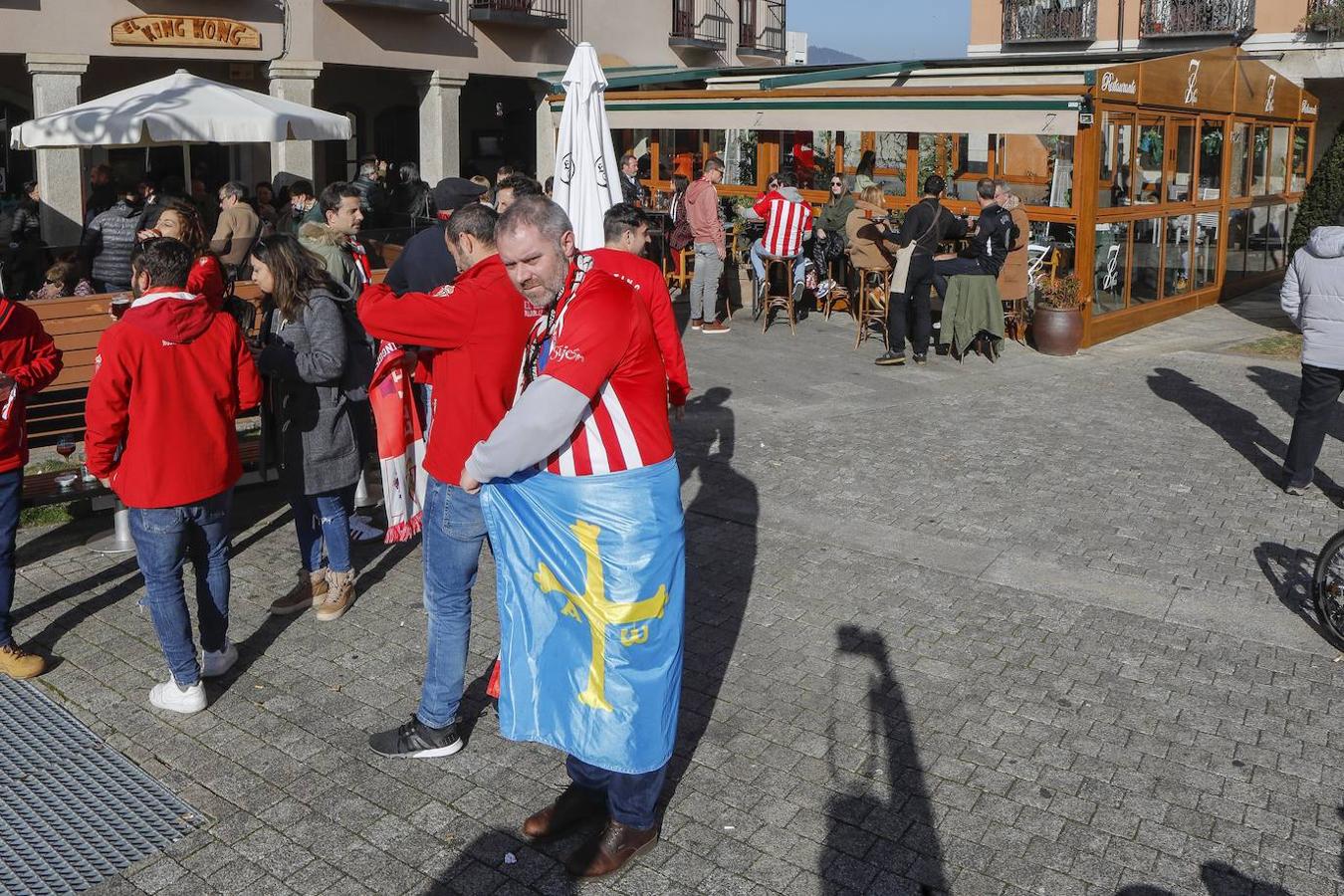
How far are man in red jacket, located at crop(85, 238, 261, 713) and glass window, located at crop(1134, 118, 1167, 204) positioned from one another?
432 inches

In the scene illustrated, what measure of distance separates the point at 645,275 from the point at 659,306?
0.25 meters

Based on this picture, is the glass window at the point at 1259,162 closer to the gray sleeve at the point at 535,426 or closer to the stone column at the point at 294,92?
the stone column at the point at 294,92

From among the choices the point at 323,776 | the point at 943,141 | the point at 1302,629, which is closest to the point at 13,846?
the point at 323,776

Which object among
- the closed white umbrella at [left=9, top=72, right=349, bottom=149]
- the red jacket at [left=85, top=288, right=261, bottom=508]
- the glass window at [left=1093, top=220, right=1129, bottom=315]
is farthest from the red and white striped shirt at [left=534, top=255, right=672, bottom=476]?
the glass window at [left=1093, top=220, right=1129, bottom=315]

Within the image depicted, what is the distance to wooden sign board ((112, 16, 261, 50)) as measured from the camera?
18.7 m

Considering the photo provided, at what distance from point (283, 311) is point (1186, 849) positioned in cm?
393

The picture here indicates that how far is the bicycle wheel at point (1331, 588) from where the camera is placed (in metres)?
5.63

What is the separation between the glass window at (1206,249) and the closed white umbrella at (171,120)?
33.6 ft

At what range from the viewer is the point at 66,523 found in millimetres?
7195

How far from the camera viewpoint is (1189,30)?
2758cm

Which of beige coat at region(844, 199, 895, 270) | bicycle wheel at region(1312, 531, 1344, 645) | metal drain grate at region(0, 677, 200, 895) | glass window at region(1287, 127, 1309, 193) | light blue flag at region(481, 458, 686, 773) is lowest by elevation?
metal drain grate at region(0, 677, 200, 895)

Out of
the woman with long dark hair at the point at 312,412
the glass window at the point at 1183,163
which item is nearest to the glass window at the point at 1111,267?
the glass window at the point at 1183,163

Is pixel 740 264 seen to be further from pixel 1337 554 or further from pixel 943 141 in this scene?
pixel 1337 554

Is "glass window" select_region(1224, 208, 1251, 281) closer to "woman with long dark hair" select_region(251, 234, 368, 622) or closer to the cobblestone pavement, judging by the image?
the cobblestone pavement
